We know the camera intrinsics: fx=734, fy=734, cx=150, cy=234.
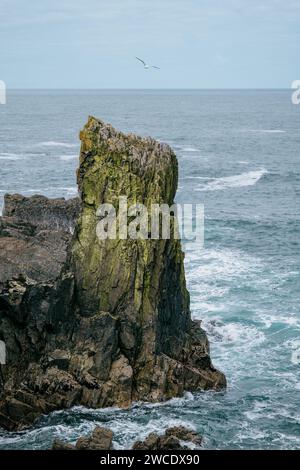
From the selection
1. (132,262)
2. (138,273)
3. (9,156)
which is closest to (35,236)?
(132,262)

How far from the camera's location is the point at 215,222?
3824 inches

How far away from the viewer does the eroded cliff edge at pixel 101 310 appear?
161ft

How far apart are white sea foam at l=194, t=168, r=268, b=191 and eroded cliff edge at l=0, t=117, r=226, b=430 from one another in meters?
63.7

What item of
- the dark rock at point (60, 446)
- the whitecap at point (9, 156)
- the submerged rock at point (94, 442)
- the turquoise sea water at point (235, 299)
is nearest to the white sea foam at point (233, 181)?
the turquoise sea water at point (235, 299)

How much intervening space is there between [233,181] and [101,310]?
76.9 meters

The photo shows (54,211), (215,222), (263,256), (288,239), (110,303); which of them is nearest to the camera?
(110,303)

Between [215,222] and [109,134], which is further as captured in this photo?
[215,222]

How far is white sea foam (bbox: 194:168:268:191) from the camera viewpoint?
119662 millimetres

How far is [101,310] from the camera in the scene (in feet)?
170

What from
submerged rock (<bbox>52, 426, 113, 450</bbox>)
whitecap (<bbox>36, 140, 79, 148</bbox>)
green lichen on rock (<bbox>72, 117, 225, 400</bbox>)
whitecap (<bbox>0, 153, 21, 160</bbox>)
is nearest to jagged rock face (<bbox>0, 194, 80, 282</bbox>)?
green lichen on rock (<bbox>72, 117, 225, 400</bbox>)

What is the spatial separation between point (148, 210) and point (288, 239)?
40.8 metres

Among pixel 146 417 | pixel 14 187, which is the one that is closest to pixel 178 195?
pixel 14 187

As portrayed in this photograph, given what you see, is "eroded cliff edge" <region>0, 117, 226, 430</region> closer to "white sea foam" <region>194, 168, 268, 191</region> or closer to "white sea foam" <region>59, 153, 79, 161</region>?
"white sea foam" <region>194, 168, 268, 191</region>
